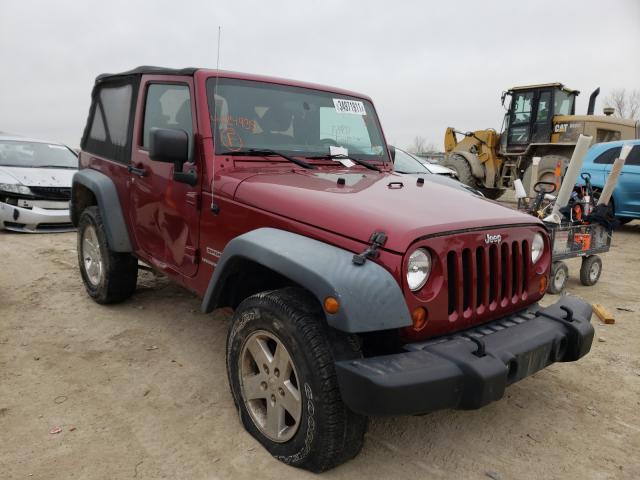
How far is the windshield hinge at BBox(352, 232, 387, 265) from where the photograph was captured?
2.12m

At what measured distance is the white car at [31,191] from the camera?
781 cm

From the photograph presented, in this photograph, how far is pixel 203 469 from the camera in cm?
236

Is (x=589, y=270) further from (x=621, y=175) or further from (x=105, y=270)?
(x=105, y=270)

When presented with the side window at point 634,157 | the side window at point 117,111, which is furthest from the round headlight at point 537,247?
the side window at point 634,157

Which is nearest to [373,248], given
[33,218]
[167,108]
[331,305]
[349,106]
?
[331,305]

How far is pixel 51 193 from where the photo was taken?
8.09m

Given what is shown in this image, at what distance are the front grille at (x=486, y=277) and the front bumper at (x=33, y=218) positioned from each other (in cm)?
718

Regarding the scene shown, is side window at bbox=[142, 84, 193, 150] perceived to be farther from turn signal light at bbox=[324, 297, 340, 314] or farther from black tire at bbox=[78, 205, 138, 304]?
turn signal light at bbox=[324, 297, 340, 314]

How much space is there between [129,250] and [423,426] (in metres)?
2.59

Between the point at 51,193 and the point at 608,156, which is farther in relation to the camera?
the point at 608,156

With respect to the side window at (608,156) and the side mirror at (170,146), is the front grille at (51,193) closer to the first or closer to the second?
the side mirror at (170,146)

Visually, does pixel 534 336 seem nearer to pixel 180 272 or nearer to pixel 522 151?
pixel 180 272

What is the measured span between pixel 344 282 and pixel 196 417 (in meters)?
1.35

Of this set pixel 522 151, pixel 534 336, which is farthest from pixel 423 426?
pixel 522 151
